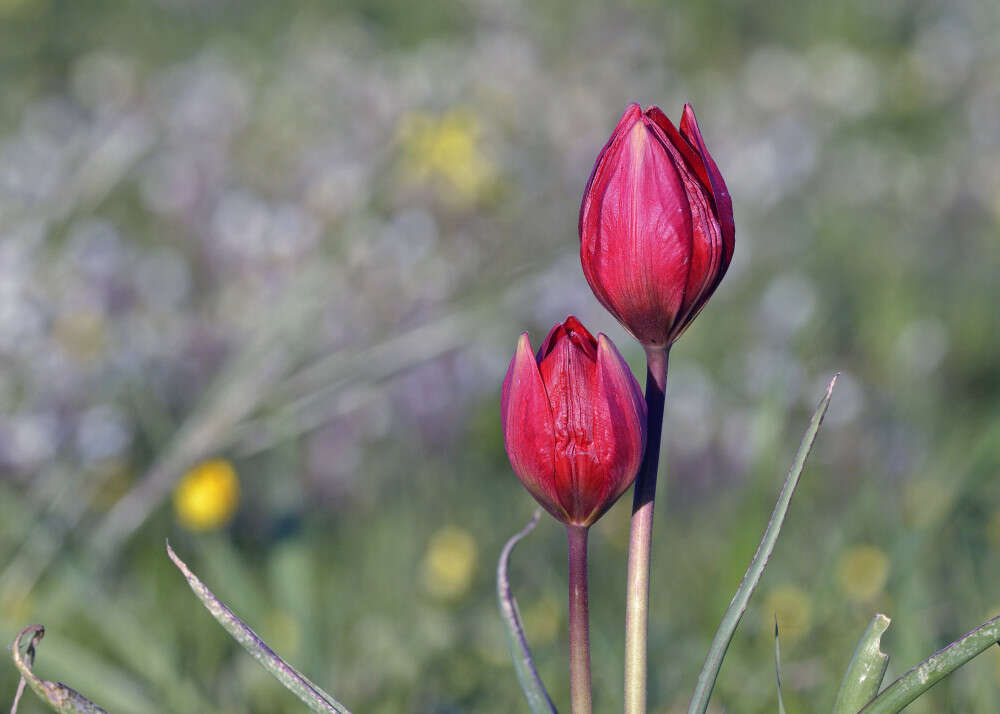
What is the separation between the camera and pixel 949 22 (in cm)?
528

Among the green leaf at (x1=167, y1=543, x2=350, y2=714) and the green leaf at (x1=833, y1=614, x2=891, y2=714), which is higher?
the green leaf at (x1=167, y1=543, x2=350, y2=714)

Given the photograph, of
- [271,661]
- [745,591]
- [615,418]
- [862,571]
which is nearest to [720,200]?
[615,418]

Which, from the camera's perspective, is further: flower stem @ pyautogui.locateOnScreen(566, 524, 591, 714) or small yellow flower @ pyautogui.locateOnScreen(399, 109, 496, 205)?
small yellow flower @ pyautogui.locateOnScreen(399, 109, 496, 205)

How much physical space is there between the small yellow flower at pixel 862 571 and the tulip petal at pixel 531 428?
994mm

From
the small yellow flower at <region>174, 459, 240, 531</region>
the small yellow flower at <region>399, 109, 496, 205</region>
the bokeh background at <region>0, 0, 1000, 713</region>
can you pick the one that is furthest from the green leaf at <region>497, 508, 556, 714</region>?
the small yellow flower at <region>399, 109, 496, 205</region>

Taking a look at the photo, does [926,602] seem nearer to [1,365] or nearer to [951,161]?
Answer: [1,365]

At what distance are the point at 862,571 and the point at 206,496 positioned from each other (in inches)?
44.4

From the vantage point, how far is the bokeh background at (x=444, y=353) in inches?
65.7

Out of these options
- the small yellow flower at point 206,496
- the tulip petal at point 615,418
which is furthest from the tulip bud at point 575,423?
the small yellow flower at point 206,496

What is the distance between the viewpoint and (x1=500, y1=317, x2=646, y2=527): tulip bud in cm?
76

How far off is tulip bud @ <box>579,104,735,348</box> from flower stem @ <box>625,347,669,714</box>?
0.04 m

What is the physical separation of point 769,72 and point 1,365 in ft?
11.7

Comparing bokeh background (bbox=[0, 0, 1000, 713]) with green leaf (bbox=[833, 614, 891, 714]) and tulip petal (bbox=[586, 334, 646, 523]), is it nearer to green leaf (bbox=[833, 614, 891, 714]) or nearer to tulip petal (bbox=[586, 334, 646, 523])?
green leaf (bbox=[833, 614, 891, 714])

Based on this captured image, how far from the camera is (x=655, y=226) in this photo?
777 millimetres
